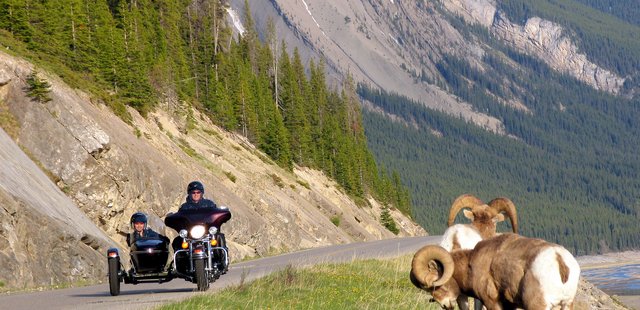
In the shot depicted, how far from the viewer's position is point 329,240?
2447 inches

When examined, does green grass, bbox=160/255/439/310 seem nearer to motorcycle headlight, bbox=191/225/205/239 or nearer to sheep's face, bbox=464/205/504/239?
motorcycle headlight, bbox=191/225/205/239

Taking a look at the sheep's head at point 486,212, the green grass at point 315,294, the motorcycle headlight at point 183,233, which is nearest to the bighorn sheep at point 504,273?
the sheep's head at point 486,212

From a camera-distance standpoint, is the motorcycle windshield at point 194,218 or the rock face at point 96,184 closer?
the motorcycle windshield at point 194,218

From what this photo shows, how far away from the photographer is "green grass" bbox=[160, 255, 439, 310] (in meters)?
15.9

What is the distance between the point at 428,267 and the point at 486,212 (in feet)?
9.80

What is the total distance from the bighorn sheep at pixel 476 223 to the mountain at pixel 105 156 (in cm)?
1051

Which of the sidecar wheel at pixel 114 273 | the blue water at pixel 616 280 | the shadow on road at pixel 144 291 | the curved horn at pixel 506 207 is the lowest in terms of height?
the blue water at pixel 616 280

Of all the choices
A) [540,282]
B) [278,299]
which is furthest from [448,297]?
[278,299]

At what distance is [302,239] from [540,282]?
147 ft

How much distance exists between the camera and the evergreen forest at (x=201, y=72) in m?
42.5

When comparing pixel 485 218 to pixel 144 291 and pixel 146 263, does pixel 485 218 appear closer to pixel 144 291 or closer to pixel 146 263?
pixel 146 263

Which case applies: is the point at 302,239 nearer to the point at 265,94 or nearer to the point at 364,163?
the point at 265,94

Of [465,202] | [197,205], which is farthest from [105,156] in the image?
[465,202]

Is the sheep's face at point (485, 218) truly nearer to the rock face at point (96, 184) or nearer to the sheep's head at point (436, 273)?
the sheep's head at point (436, 273)
